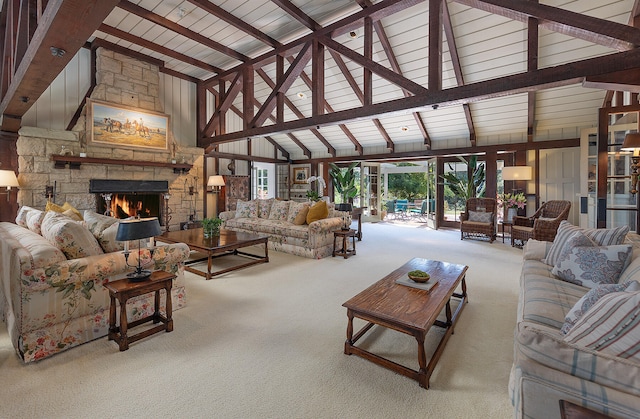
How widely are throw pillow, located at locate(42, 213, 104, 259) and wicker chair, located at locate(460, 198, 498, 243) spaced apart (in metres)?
6.95

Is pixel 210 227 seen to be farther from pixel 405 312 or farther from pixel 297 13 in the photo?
pixel 297 13

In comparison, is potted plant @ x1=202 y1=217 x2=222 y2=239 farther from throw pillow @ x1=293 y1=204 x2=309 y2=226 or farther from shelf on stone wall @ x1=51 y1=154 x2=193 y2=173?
shelf on stone wall @ x1=51 y1=154 x2=193 y2=173

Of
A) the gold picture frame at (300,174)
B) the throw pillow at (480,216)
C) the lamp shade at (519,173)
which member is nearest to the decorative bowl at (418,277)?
the throw pillow at (480,216)

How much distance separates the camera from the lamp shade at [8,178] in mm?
4777

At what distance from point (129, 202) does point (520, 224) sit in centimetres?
884

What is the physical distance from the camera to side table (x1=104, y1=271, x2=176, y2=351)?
7.35 ft

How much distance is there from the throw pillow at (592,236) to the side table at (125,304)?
11.4 ft

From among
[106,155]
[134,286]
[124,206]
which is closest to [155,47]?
[106,155]

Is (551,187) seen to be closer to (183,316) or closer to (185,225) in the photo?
(183,316)

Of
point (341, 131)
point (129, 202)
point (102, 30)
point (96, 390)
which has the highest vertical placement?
point (102, 30)

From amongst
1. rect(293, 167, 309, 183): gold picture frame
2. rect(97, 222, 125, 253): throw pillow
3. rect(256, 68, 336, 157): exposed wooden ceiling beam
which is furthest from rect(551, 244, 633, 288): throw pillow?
rect(293, 167, 309, 183): gold picture frame

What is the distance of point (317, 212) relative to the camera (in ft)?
18.7

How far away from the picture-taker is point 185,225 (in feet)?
25.5

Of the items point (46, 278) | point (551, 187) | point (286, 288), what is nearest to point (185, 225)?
point (286, 288)
